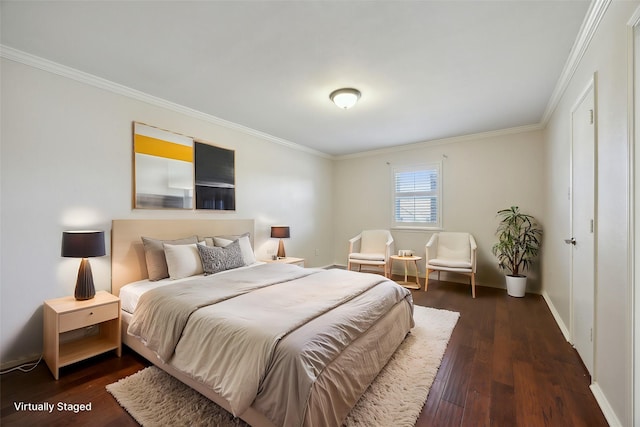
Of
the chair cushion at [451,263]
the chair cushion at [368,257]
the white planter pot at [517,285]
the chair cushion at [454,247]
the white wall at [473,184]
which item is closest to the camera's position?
the white planter pot at [517,285]

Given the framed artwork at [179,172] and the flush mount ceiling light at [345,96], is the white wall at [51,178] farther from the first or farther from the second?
the flush mount ceiling light at [345,96]

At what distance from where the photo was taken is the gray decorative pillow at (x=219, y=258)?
2.85 metres

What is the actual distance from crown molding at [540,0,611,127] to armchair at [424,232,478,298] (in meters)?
2.20

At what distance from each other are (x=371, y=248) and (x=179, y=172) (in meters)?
3.47

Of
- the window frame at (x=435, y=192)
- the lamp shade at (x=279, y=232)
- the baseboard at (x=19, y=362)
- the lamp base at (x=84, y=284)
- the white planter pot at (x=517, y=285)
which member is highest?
the window frame at (x=435, y=192)

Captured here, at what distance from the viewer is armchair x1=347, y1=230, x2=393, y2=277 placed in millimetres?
4548

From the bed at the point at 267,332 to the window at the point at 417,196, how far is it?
2.72 m

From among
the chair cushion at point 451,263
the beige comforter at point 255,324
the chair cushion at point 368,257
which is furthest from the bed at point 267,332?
the chair cushion at point 368,257

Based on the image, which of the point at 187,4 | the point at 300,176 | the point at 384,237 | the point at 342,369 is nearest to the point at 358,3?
the point at 187,4

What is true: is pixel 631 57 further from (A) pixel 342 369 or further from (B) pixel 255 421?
(B) pixel 255 421

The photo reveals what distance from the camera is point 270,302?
191 centimetres

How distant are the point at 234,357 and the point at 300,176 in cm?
399

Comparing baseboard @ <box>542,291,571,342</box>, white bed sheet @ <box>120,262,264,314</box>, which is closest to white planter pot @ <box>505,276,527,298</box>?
baseboard @ <box>542,291,571,342</box>

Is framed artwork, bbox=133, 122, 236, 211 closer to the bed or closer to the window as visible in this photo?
the bed
